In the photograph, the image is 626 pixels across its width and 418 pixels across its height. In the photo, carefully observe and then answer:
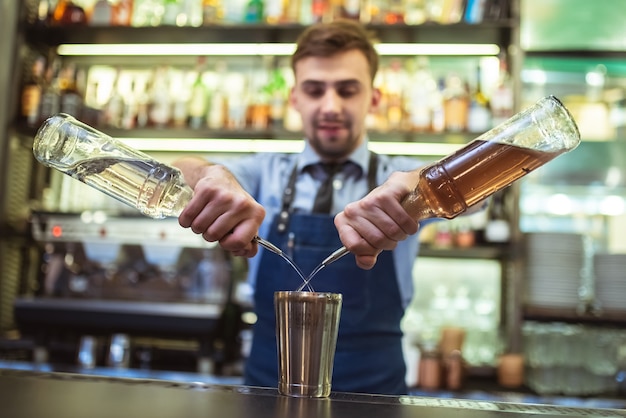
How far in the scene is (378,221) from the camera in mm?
897

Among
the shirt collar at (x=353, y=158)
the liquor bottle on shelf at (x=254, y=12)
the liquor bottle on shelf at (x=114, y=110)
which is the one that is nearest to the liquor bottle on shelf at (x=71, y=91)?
the liquor bottle on shelf at (x=114, y=110)

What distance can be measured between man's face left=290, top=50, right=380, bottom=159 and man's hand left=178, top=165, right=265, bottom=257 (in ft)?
2.26

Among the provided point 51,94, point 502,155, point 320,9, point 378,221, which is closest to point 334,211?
point 378,221

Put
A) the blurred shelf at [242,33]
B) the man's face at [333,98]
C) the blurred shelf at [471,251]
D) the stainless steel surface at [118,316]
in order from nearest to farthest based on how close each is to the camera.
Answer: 1. the man's face at [333,98]
2. the stainless steel surface at [118,316]
3. the blurred shelf at [471,251]
4. the blurred shelf at [242,33]

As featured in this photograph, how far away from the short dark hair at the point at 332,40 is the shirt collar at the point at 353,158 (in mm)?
222

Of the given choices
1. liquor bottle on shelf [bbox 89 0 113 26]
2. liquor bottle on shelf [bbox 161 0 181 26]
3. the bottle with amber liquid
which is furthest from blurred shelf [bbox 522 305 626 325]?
Result: liquor bottle on shelf [bbox 89 0 113 26]

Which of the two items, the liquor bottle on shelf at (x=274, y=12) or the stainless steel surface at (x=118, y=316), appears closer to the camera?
the stainless steel surface at (x=118, y=316)

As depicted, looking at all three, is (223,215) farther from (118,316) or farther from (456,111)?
(456,111)

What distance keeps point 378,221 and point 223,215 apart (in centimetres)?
21

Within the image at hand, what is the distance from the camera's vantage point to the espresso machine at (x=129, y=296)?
8.02 ft

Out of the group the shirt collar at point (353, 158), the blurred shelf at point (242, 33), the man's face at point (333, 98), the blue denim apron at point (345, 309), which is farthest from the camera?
the blurred shelf at point (242, 33)

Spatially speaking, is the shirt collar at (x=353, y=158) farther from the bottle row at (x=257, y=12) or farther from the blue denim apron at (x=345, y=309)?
the bottle row at (x=257, y=12)

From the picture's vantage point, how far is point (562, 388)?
7.74 feet

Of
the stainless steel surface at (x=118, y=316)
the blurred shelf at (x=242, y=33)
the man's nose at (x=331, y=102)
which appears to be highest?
the blurred shelf at (x=242, y=33)
